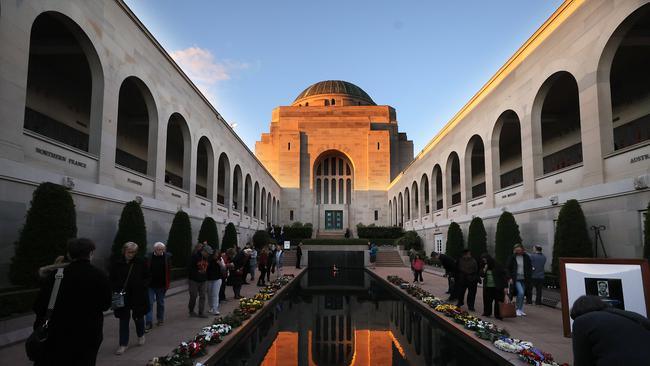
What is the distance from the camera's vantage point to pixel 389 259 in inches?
1227

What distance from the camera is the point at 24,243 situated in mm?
8336

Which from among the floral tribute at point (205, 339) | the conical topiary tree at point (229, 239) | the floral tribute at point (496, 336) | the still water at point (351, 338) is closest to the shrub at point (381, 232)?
the conical topiary tree at point (229, 239)

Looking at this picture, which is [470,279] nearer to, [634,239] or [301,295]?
[634,239]

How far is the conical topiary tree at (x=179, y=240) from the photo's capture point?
1591 centimetres

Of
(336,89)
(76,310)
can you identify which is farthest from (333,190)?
(76,310)

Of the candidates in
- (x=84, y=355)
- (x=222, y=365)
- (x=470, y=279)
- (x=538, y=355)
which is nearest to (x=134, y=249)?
(x=222, y=365)

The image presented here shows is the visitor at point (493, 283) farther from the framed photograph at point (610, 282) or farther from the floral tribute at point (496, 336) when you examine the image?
the framed photograph at point (610, 282)

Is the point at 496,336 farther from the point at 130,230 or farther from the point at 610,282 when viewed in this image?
the point at 130,230

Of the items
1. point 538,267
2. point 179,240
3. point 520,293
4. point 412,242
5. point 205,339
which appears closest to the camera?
point 205,339

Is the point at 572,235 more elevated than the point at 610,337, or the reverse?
the point at 572,235

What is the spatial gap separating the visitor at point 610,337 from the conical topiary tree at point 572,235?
10.0 meters

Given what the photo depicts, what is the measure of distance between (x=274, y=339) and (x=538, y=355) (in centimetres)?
464

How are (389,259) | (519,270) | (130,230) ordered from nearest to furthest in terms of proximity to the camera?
1. (519,270)
2. (130,230)
3. (389,259)

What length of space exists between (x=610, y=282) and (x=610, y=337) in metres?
4.52
